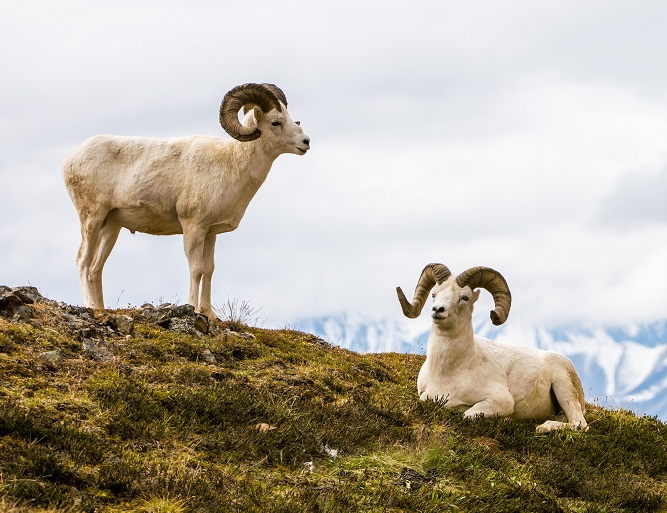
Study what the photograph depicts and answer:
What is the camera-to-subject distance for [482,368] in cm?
1364

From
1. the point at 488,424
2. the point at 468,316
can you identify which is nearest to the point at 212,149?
the point at 468,316

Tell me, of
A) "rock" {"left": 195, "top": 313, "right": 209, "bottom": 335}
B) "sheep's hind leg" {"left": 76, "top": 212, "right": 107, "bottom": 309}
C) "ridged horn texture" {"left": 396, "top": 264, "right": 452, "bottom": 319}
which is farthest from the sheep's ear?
"ridged horn texture" {"left": 396, "top": 264, "right": 452, "bottom": 319}

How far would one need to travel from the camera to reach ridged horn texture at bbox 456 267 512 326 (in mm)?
13688

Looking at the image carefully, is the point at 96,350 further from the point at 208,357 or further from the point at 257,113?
the point at 257,113

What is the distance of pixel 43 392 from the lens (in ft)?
32.6

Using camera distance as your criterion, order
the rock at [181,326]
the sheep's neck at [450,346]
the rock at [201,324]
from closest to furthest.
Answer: the sheep's neck at [450,346] < the rock at [181,326] < the rock at [201,324]

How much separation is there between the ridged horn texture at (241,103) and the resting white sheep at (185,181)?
0.05ft

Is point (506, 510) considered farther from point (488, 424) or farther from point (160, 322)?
point (160, 322)

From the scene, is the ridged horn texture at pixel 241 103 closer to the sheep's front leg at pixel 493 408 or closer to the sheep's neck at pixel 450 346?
the sheep's neck at pixel 450 346

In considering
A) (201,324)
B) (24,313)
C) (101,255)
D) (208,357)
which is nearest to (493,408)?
(208,357)

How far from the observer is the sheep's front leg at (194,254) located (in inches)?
631

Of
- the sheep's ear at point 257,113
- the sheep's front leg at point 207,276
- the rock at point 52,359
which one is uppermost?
the sheep's ear at point 257,113

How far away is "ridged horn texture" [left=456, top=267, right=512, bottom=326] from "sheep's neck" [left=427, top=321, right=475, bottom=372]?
0.54 m

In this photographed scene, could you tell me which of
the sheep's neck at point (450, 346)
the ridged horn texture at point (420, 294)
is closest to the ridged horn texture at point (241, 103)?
the ridged horn texture at point (420, 294)
